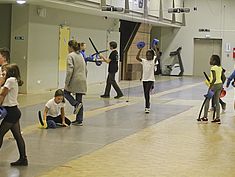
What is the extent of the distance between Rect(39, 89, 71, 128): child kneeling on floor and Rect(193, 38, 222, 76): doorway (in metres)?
23.1

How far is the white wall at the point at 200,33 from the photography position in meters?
31.4

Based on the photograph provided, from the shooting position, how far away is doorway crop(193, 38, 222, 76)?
31.8 metres

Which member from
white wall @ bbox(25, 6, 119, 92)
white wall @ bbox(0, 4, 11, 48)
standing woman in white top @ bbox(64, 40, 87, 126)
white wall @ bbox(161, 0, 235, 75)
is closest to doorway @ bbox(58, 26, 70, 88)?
white wall @ bbox(25, 6, 119, 92)

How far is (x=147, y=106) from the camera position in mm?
12492

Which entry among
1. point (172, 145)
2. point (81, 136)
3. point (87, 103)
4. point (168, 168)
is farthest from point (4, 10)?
point (168, 168)

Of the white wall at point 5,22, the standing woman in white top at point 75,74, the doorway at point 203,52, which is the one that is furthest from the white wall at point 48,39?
the doorway at point 203,52

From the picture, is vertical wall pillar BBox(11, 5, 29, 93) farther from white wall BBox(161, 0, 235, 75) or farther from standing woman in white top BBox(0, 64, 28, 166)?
white wall BBox(161, 0, 235, 75)

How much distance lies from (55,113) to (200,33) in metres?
23.6

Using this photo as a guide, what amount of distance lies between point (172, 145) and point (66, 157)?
205 cm

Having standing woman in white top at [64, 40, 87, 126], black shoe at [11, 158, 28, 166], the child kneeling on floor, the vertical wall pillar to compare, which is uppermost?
the vertical wall pillar

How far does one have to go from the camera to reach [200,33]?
1262 inches

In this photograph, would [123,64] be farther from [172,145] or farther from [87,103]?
[172,145]

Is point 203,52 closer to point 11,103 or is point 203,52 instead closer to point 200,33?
point 200,33

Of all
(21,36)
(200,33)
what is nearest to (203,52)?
(200,33)
